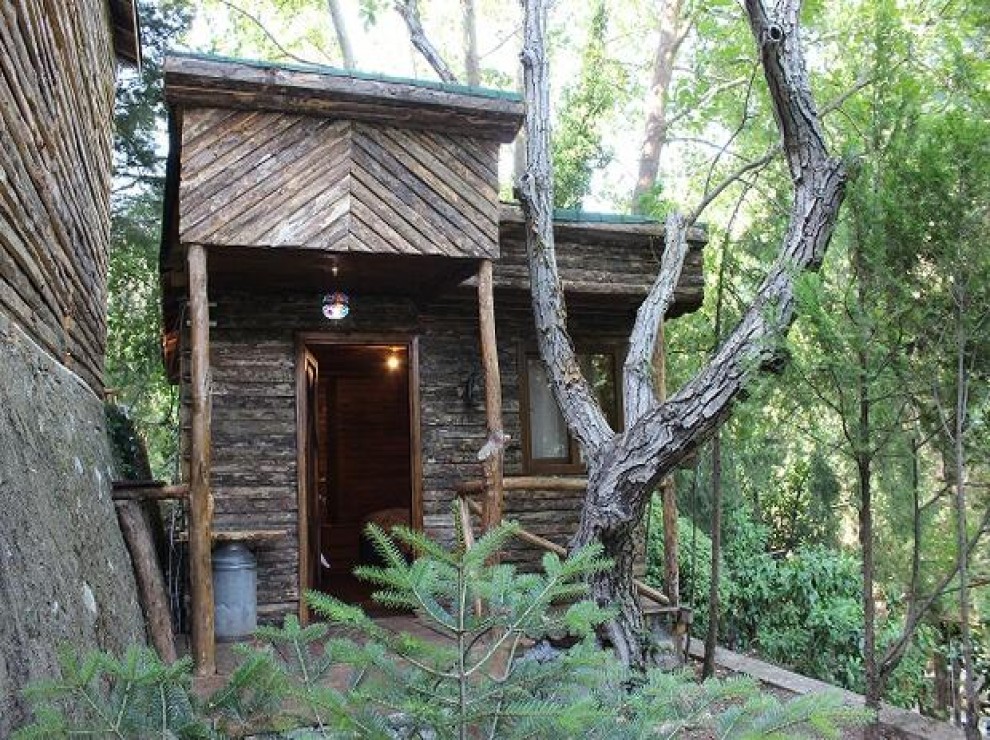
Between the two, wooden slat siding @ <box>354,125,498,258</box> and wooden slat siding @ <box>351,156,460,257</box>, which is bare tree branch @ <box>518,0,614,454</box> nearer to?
wooden slat siding @ <box>354,125,498,258</box>

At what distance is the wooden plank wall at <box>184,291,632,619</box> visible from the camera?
6.88 metres

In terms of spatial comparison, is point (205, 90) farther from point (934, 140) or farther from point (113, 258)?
point (113, 258)

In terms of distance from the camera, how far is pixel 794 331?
5395 mm

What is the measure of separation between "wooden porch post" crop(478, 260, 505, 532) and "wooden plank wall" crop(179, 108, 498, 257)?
292 mm

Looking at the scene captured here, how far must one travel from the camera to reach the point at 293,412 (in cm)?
708

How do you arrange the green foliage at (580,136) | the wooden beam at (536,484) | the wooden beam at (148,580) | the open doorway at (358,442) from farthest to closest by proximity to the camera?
the green foliage at (580,136)
the open doorway at (358,442)
the wooden beam at (536,484)
the wooden beam at (148,580)

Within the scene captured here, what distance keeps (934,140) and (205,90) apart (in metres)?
4.38

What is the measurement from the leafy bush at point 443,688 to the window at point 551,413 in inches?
218

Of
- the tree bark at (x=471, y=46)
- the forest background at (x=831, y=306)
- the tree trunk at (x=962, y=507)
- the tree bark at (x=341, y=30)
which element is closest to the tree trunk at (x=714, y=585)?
the forest background at (x=831, y=306)

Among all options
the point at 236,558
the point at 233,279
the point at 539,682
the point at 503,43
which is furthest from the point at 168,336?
the point at 503,43

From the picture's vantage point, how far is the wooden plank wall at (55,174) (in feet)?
11.1

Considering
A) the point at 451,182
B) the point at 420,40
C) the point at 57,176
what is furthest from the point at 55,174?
the point at 420,40

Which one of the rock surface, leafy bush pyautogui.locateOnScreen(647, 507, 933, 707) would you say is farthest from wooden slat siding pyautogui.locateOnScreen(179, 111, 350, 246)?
leafy bush pyautogui.locateOnScreen(647, 507, 933, 707)

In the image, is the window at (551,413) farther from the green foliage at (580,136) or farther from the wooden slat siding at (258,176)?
the green foliage at (580,136)
